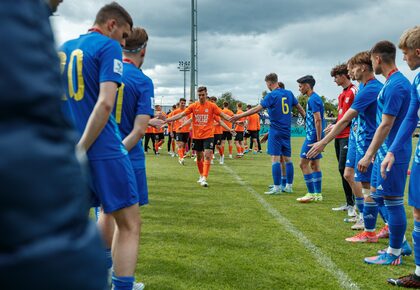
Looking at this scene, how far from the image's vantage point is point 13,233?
75 centimetres

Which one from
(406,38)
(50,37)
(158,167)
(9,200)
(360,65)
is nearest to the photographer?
(9,200)

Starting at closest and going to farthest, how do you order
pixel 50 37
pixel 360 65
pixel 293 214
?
pixel 50 37, pixel 360 65, pixel 293 214

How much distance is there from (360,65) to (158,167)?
10256 millimetres

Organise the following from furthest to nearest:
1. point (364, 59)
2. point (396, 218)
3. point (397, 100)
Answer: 1. point (364, 59)
2. point (396, 218)
3. point (397, 100)

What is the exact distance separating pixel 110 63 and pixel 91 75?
171 mm

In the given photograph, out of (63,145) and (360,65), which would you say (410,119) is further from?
(63,145)

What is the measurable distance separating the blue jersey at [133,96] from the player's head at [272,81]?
602 centimetres

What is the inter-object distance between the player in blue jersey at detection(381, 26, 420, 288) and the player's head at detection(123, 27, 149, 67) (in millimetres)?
2294

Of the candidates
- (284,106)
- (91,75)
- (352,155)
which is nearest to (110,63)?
(91,75)

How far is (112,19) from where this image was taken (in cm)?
280

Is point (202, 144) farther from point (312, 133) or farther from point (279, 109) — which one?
point (312, 133)

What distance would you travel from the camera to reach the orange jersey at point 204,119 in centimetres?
1055

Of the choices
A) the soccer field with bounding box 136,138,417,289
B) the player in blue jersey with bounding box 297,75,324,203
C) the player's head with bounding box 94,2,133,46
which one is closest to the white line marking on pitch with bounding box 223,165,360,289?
the soccer field with bounding box 136,138,417,289

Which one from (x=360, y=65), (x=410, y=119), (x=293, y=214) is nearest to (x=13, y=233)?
(x=410, y=119)
